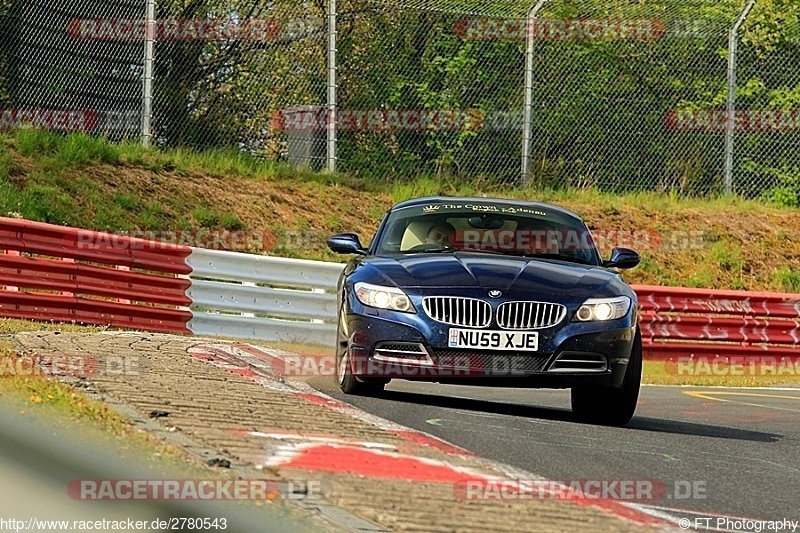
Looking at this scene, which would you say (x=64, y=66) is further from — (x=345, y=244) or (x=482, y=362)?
(x=482, y=362)

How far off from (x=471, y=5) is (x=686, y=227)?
4786mm

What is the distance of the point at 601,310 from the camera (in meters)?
9.82

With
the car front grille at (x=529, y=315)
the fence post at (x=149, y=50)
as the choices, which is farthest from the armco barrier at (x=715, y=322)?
the car front grille at (x=529, y=315)

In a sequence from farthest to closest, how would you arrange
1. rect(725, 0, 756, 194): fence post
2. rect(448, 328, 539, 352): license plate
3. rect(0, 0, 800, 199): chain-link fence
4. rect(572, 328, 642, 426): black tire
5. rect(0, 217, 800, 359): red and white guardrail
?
rect(725, 0, 756, 194): fence post < rect(0, 0, 800, 199): chain-link fence < rect(0, 217, 800, 359): red and white guardrail < rect(572, 328, 642, 426): black tire < rect(448, 328, 539, 352): license plate

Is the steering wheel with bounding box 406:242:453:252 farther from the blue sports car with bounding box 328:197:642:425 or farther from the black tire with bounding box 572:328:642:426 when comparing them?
the black tire with bounding box 572:328:642:426

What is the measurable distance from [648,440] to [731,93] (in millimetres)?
13282

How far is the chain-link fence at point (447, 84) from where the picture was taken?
1875 centimetres

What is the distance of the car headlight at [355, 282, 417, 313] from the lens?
9.72 metres

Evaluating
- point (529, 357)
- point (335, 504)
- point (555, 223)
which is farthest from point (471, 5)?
point (335, 504)

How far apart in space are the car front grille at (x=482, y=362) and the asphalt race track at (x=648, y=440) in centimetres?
35

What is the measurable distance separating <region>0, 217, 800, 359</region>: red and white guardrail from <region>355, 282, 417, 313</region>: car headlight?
5437mm

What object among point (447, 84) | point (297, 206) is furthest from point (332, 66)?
point (447, 84)

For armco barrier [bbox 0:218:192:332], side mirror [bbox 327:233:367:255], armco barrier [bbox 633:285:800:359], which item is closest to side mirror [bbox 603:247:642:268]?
side mirror [bbox 327:233:367:255]

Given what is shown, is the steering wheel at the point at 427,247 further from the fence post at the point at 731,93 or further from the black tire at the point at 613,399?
the fence post at the point at 731,93
